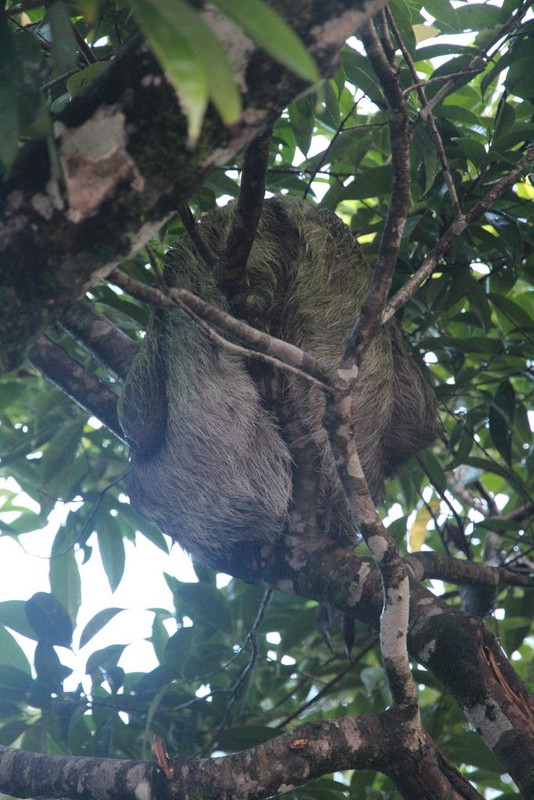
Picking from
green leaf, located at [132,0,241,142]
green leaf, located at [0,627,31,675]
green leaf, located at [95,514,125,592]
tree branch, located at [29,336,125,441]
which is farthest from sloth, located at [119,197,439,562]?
green leaf, located at [132,0,241,142]

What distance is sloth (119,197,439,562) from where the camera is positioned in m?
2.66

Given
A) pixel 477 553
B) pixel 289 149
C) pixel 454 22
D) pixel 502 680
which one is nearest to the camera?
pixel 502 680

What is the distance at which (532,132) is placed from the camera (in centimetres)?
262

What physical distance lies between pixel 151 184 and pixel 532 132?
Result: 1801 mm

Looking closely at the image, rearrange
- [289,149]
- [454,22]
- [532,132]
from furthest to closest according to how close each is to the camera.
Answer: [289,149]
[532,132]
[454,22]

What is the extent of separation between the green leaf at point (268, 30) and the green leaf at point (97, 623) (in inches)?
99.6

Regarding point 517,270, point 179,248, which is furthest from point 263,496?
point 517,270

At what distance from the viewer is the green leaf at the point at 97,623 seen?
2.90 meters

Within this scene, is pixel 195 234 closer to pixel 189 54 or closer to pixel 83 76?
pixel 83 76

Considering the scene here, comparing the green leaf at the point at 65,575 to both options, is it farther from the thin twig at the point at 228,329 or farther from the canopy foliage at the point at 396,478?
the thin twig at the point at 228,329

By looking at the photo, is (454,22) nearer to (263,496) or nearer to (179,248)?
(179,248)

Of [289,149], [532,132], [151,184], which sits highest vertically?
[289,149]

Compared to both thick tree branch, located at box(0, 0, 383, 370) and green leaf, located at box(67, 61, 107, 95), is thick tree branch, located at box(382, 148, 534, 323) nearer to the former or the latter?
thick tree branch, located at box(0, 0, 383, 370)

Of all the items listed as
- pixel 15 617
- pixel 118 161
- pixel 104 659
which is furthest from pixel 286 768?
pixel 15 617
